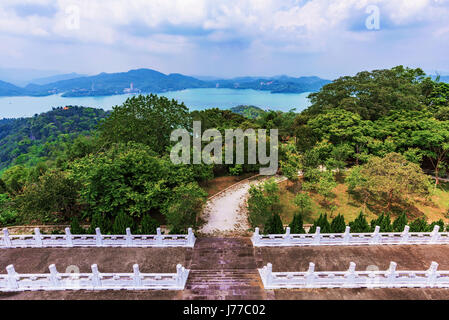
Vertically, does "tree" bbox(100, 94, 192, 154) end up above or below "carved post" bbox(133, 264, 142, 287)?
above

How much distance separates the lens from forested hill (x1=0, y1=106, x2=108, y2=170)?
8144cm

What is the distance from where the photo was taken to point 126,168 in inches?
704

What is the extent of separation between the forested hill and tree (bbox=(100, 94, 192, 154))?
54515mm

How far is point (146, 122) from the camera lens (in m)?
25.1

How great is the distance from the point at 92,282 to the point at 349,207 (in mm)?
19820

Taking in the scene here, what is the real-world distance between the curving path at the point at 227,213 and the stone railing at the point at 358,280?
6665 mm

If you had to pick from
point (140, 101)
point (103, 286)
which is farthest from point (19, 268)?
point (140, 101)

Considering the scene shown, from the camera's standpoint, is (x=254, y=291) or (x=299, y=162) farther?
(x=299, y=162)

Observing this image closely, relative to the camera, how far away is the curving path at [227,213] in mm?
18852

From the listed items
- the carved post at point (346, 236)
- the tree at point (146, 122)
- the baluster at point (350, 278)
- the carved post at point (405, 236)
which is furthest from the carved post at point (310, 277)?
the tree at point (146, 122)

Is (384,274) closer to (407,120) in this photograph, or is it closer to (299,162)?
(299,162)

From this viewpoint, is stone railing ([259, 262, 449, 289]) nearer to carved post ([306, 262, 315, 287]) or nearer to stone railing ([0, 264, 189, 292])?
carved post ([306, 262, 315, 287])

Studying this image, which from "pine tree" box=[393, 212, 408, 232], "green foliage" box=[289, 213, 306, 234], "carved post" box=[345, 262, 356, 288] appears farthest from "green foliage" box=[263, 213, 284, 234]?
"pine tree" box=[393, 212, 408, 232]
